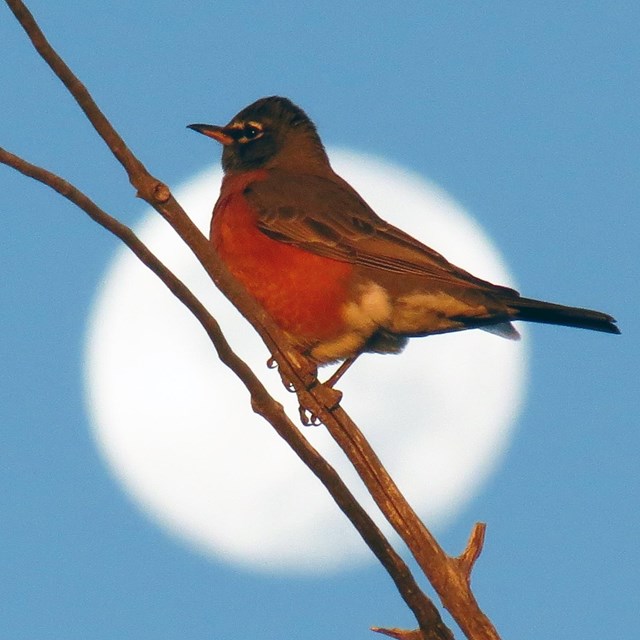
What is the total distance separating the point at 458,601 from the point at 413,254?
2725 mm

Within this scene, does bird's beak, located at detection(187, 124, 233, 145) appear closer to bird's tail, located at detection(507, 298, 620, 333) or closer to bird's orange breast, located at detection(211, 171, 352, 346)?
bird's orange breast, located at detection(211, 171, 352, 346)

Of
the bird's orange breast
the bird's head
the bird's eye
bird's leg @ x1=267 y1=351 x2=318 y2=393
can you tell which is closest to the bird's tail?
the bird's orange breast

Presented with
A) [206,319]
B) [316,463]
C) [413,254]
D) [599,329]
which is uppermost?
[413,254]

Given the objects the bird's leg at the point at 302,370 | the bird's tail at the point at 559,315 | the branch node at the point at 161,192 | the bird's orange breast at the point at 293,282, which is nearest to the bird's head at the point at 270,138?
the bird's orange breast at the point at 293,282

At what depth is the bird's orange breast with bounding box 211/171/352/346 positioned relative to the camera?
20.2 feet

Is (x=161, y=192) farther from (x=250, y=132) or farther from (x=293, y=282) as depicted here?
(x=250, y=132)

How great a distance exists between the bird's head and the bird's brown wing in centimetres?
74

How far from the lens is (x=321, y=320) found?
6172 mm

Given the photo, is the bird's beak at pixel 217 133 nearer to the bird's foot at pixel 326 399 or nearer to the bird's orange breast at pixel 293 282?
the bird's orange breast at pixel 293 282

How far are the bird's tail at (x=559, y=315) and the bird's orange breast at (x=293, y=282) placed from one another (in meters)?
0.98

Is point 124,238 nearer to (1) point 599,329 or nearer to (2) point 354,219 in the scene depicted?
(1) point 599,329

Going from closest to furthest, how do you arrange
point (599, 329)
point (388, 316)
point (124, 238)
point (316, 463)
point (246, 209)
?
point (124, 238) < point (316, 463) < point (599, 329) < point (388, 316) < point (246, 209)

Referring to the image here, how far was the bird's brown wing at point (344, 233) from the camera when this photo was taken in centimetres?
625

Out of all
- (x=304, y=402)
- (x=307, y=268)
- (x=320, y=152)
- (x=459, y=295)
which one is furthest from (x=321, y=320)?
(x=320, y=152)
